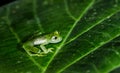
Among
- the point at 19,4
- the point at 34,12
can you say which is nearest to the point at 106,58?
the point at 34,12

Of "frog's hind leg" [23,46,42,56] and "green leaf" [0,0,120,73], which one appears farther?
"frog's hind leg" [23,46,42,56]

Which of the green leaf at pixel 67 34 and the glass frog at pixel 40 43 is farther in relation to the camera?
the glass frog at pixel 40 43

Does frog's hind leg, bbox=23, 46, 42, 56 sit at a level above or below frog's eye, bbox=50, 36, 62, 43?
below

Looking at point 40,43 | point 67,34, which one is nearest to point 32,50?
point 40,43

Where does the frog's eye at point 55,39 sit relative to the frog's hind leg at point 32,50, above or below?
above

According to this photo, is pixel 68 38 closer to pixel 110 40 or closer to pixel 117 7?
pixel 110 40
